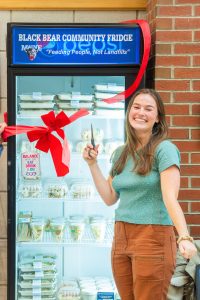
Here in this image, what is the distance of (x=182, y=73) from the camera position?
4051 millimetres

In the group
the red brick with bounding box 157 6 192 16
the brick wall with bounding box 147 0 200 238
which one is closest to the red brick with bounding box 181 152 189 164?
the brick wall with bounding box 147 0 200 238

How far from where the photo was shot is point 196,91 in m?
4.05

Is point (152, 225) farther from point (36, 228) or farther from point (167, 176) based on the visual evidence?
point (36, 228)

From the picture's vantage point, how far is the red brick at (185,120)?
4.07 metres

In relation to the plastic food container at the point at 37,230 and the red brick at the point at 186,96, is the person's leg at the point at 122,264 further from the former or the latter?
the red brick at the point at 186,96

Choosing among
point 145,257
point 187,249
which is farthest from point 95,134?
point 187,249

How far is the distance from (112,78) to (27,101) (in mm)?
647

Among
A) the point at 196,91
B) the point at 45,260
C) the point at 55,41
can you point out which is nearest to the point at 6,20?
the point at 55,41

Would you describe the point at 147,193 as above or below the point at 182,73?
below

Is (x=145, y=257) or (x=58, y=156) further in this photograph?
(x=58, y=156)

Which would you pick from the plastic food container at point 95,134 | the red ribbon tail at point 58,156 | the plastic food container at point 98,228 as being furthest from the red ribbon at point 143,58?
the plastic food container at point 98,228

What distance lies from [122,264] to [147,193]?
1.31 feet

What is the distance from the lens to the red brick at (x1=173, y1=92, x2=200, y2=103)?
4.05m

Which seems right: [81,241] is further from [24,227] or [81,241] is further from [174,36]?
[174,36]
